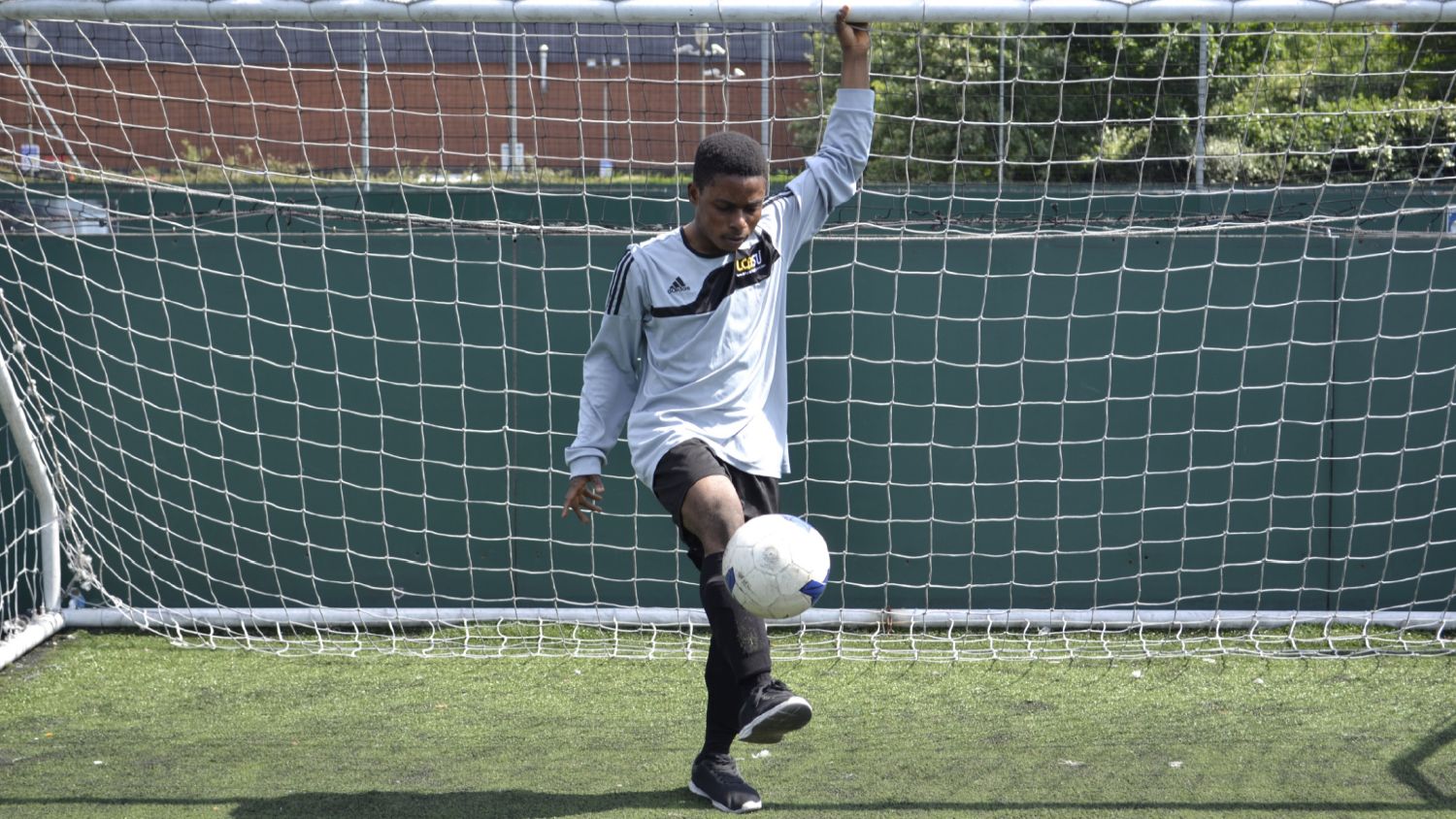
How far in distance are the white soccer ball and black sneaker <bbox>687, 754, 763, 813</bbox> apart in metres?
0.70

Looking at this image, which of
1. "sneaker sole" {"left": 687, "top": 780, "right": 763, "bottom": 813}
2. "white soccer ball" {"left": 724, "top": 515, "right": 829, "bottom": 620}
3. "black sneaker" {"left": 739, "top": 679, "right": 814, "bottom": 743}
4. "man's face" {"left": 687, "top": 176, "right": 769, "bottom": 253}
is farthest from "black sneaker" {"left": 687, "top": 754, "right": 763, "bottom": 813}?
"man's face" {"left": 687, "top": 176, "right": 769, "bottom": 253}

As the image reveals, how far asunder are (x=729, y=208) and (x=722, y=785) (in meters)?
1.50

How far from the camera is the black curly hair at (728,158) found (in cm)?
312

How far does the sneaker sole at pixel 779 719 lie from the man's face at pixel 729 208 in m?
1.09

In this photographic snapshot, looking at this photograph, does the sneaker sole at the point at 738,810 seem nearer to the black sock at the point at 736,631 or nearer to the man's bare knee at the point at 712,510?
the black sock at the point at 736,631

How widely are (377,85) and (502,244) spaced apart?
23.3 feet

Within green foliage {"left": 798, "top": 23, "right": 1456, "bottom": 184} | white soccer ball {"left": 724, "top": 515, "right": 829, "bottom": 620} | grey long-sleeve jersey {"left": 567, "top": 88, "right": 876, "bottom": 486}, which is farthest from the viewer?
green foliage {"left": 798, "top": 23, "right": 1456, "bottom": 184}

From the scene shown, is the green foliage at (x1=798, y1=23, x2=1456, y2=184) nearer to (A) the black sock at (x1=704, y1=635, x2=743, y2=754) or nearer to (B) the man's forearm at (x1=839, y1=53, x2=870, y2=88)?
(B) the man's forearm at (x1=839, y1=53, x2=870, y2=88)

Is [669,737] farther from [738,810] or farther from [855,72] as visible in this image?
[855,72]

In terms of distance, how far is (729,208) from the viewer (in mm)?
3174

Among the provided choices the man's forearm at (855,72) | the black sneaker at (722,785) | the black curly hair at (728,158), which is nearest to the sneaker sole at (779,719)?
the black sneaker at (722,785)

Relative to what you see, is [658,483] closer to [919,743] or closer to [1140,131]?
[919,743]

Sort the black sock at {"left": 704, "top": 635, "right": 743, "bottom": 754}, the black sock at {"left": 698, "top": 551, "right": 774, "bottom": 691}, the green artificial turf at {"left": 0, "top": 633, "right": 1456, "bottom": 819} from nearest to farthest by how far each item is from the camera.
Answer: the black sock at {"left": 698, "top": 551, "right": 774, "bottom": 691}
the black sock at {"left": 704, "top": 635, "right": 743, "bottom": 754}
the green artificial turf at {"left": 0, "top": 633, "right": 1456, "bottom": 819}

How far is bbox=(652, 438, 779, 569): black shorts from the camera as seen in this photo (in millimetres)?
3160
